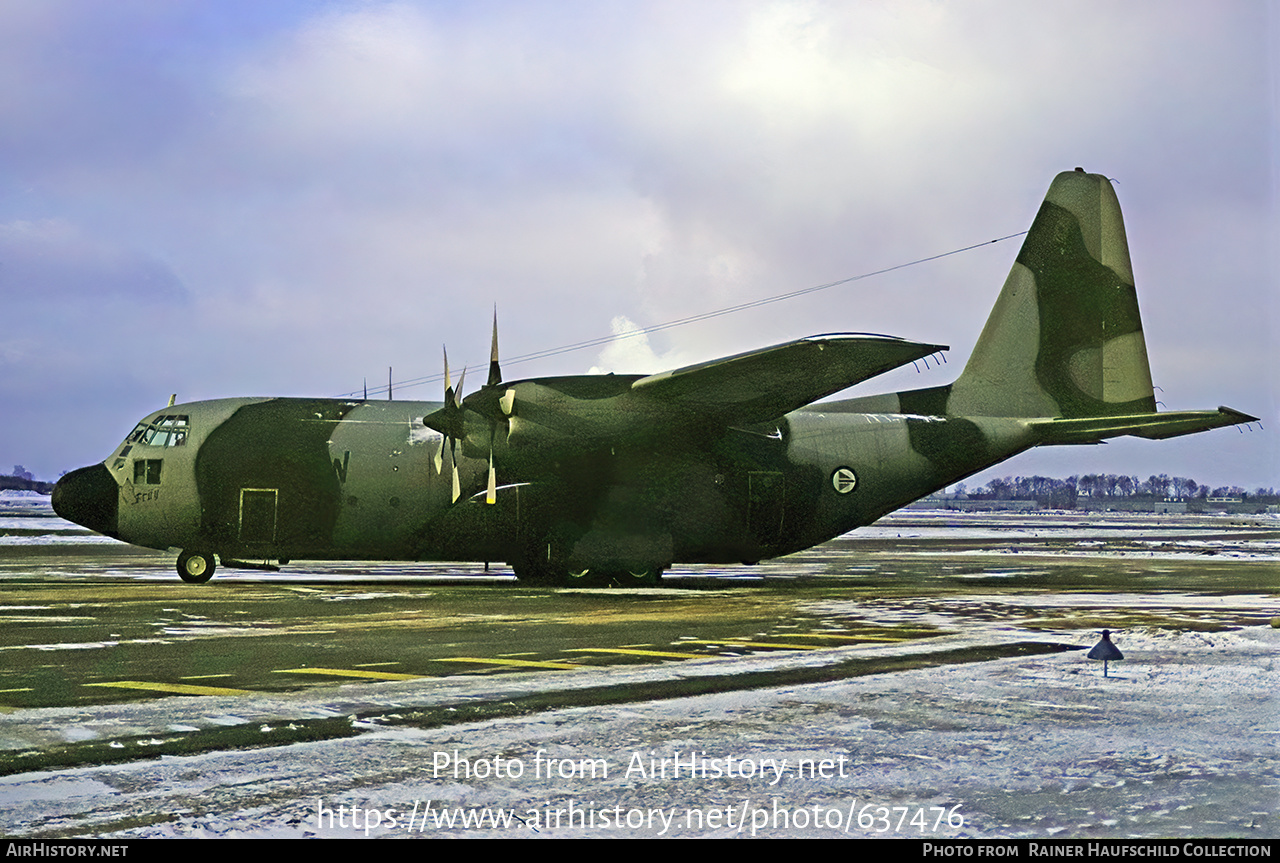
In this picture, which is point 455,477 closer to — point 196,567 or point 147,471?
point 196,567

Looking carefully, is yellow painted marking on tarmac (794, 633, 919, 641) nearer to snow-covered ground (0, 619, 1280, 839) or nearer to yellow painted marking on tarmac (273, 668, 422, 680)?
snow-covered ground (0, 619, 1280, 839)

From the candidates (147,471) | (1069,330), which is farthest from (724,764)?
(1069,330)

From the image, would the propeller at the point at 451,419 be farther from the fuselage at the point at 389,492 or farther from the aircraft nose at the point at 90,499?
the aircraft nose at the point at 90,499

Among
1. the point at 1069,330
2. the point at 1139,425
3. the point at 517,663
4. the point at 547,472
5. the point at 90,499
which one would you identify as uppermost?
the point at 1069,330

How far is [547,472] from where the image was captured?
822 inches

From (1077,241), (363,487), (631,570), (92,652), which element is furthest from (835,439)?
(92,652)

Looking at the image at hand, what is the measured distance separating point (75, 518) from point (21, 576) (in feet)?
8.94

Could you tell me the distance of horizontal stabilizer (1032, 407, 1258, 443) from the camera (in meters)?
20.6

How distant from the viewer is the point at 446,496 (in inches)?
831

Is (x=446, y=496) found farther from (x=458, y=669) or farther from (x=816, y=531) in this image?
(x=458, y=669)

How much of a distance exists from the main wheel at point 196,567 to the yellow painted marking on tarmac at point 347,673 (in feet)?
40.4

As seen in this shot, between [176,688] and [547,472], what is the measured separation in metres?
11.9

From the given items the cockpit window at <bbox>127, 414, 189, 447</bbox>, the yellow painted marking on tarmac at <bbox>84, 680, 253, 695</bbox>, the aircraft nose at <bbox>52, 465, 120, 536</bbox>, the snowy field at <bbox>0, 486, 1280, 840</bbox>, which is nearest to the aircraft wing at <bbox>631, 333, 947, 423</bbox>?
the snowy field at <bbox>0, 486, 1280, 840</bbox>
